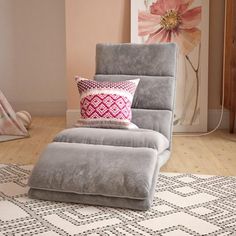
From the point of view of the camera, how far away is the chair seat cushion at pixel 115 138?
2.58 metres

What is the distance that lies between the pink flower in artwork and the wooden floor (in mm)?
916

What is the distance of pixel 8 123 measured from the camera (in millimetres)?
4141

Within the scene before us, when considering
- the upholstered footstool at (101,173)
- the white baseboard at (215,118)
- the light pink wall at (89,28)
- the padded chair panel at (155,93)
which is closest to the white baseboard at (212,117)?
the white baseboard at (215,118)

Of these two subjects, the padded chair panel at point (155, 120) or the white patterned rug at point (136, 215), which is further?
the padded chair panel at point (155, 120)

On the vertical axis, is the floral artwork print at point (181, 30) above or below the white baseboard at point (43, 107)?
above

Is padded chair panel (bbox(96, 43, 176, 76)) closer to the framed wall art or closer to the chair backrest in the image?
the chair backrest

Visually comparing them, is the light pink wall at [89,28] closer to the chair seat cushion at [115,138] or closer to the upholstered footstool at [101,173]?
the chair seat cushion at [115,138]

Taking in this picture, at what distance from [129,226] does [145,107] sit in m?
1.23

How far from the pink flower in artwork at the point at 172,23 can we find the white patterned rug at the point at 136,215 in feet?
6.19

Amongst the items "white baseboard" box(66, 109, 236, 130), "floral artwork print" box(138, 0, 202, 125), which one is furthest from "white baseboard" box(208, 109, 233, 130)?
"floral artwork print" box(138, 0, 202, 125)

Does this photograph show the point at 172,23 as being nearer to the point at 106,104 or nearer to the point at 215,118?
the point at 215,118

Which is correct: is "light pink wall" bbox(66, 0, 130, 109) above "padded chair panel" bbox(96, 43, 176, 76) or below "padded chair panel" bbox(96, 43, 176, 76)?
above

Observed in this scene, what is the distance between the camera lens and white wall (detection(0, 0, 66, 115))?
5.12m

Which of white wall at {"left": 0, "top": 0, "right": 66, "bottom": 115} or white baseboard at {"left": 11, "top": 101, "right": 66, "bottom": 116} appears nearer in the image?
white wall at {"left": 0, "top": 0, "right": 66, "bottom": 115}
